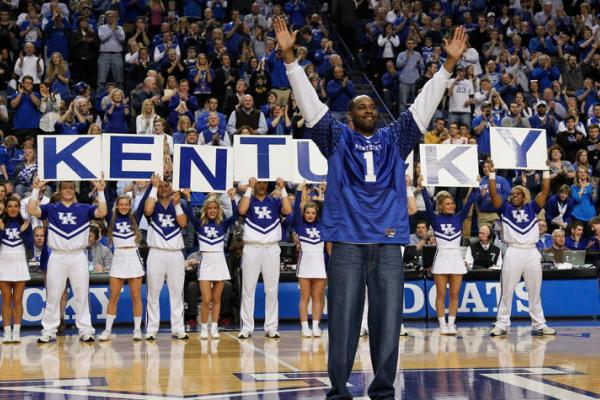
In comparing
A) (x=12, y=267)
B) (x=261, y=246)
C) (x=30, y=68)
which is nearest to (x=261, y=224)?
(x=261, y=246)

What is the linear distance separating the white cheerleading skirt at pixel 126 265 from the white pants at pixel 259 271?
151 cm

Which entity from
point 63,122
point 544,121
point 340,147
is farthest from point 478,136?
point 340,147

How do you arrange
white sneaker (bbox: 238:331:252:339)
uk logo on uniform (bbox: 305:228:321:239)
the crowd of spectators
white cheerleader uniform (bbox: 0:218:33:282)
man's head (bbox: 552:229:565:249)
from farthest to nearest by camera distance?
the crowd of spectators
man's head (bbox: 552:229:565:249)
uk logo on uniform (bbox: 305:228:321:239)
white sneaker (bbox: 238:331:252:339)
white cheerleader uniform (bbox: 0:218:33:282)

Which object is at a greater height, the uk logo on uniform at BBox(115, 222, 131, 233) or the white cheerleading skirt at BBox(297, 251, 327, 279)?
the uk logo on uniform at BBox(115, 222, 131, 233)

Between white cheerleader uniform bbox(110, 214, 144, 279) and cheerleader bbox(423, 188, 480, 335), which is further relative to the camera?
cheerleader bbox(423, 188, 480, 335)

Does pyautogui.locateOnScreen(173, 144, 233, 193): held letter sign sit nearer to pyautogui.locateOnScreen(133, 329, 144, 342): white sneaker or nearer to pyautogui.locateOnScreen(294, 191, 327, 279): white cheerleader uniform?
pyautogui.locateOnScreen(294, 191, 327, 279): white cheerleader uniform

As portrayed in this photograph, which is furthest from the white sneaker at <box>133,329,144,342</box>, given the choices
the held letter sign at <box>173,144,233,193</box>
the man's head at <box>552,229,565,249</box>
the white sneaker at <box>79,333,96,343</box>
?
the man's head at <box>552,229,565,249</box>

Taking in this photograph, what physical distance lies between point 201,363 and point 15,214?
414 cm

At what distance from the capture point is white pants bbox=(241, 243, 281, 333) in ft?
48.2

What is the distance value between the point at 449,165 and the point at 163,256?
14.1 feet

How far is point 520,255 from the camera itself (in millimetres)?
14664

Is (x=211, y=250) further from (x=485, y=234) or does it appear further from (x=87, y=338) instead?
(x=485, y=234)

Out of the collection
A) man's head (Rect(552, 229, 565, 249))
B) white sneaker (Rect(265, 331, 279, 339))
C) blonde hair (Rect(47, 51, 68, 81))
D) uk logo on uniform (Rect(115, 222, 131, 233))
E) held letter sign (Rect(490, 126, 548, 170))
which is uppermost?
blonde hair (Rect(47, 51, 68, 81))

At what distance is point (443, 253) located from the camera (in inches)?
586
